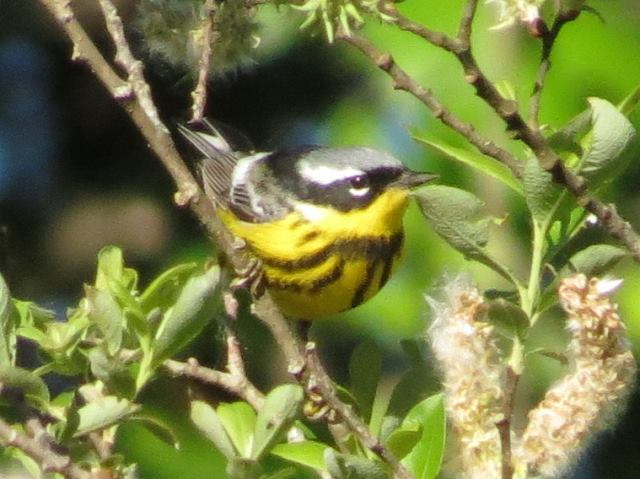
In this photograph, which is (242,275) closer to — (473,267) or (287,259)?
(473,267)

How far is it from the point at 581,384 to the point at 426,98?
1.13 ft

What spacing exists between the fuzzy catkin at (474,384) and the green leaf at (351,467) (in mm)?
89

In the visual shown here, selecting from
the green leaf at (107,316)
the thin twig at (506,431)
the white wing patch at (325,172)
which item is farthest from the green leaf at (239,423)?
the white wing patch at (325,172)

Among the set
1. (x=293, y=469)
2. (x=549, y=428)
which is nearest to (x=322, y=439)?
(x=293, y=469)

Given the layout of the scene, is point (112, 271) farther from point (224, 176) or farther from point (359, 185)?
point (224, 176)

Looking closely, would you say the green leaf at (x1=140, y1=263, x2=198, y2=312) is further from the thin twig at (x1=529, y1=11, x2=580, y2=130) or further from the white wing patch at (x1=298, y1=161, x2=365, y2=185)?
the white wing patch at (x1=298, y1=161, x2=365, y2=185)

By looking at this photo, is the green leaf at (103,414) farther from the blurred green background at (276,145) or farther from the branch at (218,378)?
the blurred green background at (276,145)

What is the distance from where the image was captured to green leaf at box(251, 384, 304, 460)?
4.14 ft

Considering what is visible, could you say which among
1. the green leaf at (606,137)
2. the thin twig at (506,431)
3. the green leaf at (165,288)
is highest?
the green leaf at (606,137)

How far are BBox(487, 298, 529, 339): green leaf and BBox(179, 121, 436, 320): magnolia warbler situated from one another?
1370 mm

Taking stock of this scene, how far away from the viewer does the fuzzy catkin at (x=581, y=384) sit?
119cm

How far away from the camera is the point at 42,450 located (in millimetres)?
1271

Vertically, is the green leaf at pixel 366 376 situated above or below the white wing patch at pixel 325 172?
above

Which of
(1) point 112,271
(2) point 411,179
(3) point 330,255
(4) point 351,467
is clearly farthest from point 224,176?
(4) point 351,467
